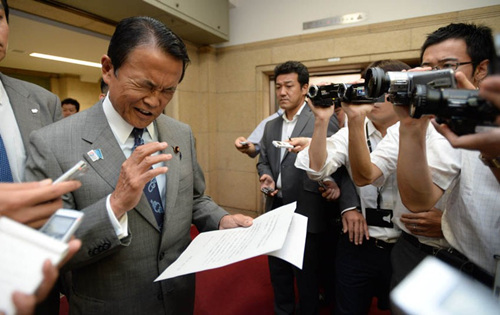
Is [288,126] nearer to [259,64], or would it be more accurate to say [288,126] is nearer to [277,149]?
[277,149]

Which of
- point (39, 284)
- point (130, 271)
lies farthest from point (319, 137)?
point (39, 284)

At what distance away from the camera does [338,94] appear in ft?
4.71

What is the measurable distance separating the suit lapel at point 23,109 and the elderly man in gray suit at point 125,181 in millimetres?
309

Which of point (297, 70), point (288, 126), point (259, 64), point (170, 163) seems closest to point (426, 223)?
point (170, 163)

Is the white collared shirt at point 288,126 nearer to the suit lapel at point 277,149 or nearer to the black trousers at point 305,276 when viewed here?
the suit lapel at point 277,149

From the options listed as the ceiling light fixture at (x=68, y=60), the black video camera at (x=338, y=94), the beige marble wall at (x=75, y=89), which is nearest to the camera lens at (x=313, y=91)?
the black video camera at (x=338, y=94)

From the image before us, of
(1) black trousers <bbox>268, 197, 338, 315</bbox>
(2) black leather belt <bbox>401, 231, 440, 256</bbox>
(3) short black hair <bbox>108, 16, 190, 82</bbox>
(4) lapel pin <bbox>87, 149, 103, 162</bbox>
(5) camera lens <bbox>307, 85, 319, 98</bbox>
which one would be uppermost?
(3) short black hair <bbox>108, 16, 190, 82</bbox>

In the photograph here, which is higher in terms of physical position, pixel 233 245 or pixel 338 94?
pixel 338 94

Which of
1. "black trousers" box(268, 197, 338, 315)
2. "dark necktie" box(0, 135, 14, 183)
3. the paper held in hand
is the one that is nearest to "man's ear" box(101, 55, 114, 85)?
"dark necktie" box(0, 135, 14, 183)

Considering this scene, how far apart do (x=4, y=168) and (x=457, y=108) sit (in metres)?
1.60

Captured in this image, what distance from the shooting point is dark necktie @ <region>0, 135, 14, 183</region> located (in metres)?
1.08

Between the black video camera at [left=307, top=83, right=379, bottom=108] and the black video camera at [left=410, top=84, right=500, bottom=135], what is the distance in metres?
0.61

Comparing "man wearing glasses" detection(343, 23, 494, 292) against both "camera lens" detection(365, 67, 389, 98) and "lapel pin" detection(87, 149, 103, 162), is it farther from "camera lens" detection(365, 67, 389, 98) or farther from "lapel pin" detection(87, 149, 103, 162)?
"lapel pin" detection(87, 149, 103, 162)

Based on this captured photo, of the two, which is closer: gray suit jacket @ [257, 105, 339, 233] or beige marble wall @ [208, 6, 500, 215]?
gray suit jacket @ [257, 105, 339, 233]
